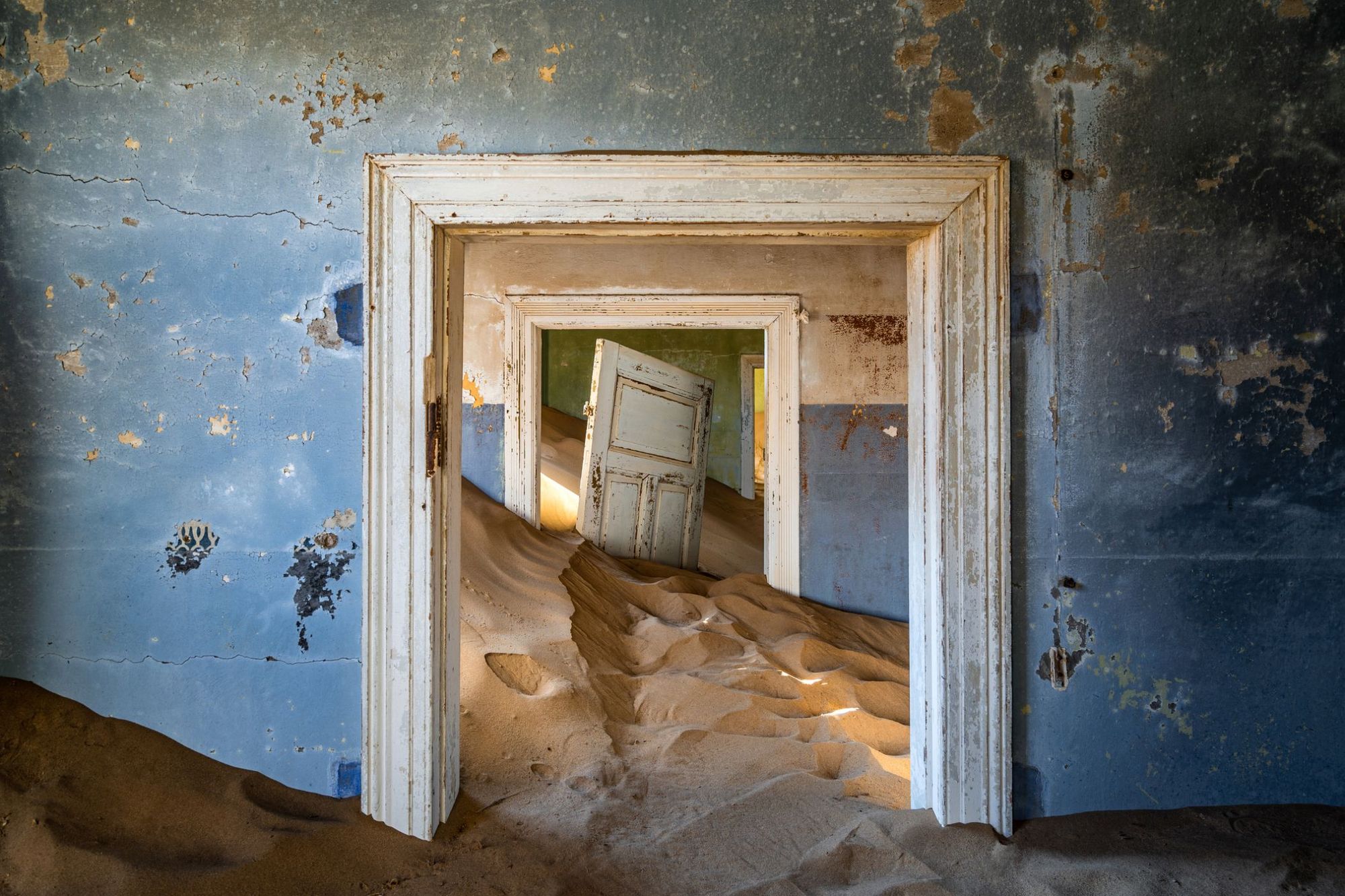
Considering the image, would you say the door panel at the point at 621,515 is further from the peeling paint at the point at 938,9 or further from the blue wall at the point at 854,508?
the peeling paint at the point at 938,9

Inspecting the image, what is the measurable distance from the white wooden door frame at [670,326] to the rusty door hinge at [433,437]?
8.40 feet

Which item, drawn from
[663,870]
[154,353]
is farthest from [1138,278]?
[154,353]

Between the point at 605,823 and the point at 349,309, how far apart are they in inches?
60.8

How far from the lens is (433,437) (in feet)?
6.20

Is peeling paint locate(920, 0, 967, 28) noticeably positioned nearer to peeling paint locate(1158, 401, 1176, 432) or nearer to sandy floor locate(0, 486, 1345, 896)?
peeling paint locate(1158, 401, 1176, 432)

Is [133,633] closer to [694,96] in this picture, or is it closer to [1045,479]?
[694,96]

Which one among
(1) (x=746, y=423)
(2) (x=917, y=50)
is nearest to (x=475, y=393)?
(2) (x=917, y=50)

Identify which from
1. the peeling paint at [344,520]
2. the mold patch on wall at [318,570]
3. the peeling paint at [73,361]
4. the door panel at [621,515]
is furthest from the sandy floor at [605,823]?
the door panel at [621,515]

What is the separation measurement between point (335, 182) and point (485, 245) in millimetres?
2513

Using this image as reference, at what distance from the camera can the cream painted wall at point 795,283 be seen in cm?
428

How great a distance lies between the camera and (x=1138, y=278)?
6.22 feet

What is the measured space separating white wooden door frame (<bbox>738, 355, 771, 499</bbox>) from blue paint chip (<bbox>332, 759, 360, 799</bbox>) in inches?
292

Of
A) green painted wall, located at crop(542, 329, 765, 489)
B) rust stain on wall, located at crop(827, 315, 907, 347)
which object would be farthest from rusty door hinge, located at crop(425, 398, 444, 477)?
green painted wall, located at crop(542, 329, 765, 489)

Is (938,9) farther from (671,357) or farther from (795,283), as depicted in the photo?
(671,357)
